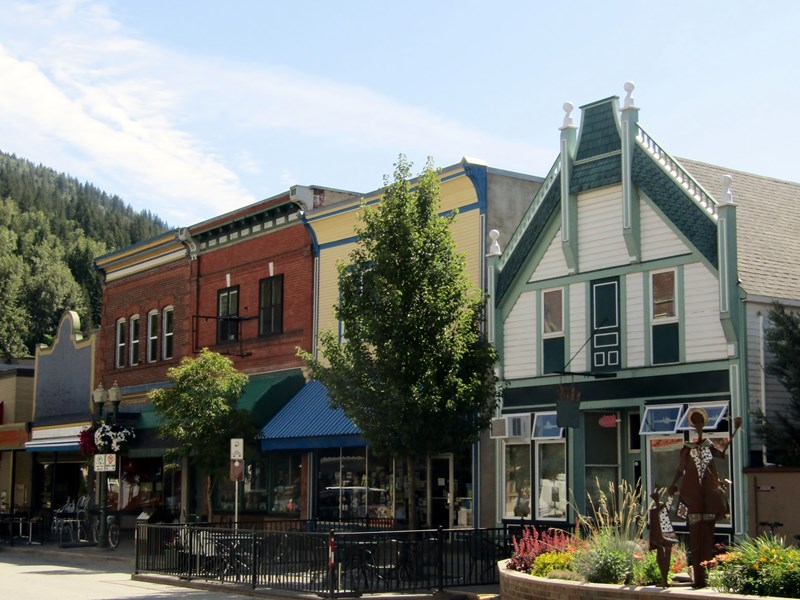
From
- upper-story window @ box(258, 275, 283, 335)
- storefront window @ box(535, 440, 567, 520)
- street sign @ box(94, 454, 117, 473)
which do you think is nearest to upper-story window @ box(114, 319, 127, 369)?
upper-story window @ box(258, 275, 283, 335)

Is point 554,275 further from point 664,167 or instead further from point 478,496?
point 478,496

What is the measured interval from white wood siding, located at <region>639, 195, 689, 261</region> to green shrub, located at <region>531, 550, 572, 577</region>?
8.05 meters

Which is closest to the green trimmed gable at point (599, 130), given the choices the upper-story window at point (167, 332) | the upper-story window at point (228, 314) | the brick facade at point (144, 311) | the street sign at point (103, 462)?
the upper-story window at point (228, 314)

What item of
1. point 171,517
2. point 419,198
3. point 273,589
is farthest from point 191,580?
point 171,517

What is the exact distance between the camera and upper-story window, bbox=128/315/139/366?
134 feet

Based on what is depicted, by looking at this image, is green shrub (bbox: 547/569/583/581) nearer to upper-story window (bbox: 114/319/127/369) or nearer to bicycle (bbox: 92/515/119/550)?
bicycle (bbox: 92/515/119/550)

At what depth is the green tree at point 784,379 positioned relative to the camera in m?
19.8

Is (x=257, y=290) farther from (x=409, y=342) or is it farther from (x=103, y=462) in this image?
(x=409, y=342)

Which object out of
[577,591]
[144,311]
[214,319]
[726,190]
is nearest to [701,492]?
[577,591]

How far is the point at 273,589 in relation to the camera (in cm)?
1991

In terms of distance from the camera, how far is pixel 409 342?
22.0 meters

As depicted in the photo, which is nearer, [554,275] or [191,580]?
[191,580]

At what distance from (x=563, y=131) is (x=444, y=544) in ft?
31.9

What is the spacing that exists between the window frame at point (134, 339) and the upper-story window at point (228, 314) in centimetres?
572
